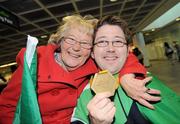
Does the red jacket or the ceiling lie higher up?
the ceiling

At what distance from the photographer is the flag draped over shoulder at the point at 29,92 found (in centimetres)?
143

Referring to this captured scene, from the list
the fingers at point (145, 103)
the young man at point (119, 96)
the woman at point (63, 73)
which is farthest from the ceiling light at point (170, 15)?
the fingers at point (145, 103)

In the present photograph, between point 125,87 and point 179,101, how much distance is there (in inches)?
17.9

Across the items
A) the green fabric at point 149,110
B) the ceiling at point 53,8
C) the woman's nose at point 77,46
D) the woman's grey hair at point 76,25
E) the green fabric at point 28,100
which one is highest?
the ceiling at point 53,8

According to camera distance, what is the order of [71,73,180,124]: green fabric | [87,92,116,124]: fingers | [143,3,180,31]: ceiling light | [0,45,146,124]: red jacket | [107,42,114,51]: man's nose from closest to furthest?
[87,92,116,124]: fingers, [71,73,180,124]: green fabric, [107,42,114,51]: man's nose, [0,45,146,124]: red jacket, [143,3,180,31]: ceiling light

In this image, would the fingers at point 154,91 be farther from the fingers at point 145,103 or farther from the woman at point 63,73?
the woman at point 63,73

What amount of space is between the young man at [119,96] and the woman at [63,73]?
0.16 m

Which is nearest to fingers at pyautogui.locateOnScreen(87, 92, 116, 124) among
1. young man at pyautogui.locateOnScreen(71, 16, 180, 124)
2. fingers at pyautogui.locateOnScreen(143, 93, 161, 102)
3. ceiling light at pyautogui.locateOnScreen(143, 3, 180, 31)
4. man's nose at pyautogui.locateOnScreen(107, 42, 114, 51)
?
young man at pyautogui.locateOnScreen(71, 16, 180, 124)

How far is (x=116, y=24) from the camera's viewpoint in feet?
6.72

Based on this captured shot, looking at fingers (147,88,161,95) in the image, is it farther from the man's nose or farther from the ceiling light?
the ceiling light

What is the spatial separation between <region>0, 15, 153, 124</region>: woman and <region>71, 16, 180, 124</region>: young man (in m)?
0.16

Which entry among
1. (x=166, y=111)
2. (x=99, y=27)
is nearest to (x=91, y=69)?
(x=99, y=27)

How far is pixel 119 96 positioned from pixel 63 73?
56 centimetres

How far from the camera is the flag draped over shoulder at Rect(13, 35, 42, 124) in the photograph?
1.43m
